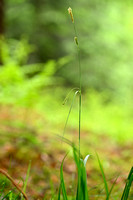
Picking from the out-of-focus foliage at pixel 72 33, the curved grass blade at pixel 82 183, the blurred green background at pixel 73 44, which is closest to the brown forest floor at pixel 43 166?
the curved grass blade at pixel 82 183

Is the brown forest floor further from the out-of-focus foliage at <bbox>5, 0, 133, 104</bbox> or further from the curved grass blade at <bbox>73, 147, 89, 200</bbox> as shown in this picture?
the out-of-focus foliage at <bbox>5, 0, 133, 104</bbox>

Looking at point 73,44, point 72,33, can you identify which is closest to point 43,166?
point 73,44

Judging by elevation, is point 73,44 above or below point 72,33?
below

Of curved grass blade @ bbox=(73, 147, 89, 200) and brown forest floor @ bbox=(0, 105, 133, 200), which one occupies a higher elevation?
curved grass blade @ bbox=(73, 147, 89, 200)

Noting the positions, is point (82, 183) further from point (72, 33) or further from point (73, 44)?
point (72, 33)

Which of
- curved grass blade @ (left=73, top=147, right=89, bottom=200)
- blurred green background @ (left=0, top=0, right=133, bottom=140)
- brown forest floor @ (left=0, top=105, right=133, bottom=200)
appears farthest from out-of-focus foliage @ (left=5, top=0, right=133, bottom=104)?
curved grass blade @ (left=73, top=147, right=89, bottom=200)

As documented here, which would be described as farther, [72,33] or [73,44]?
[72,33]

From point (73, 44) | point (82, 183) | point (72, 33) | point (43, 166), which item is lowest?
point (43, 166)

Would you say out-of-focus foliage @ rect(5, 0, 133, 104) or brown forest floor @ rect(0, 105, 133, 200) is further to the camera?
out-of-focus foliage @ rect(5, 0, 133, 104)

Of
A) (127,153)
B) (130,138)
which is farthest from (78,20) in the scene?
(127,153)

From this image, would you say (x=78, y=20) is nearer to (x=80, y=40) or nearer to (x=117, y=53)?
(x=80, y=40)

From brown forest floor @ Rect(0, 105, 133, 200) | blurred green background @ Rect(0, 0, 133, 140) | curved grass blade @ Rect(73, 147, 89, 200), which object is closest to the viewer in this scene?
curved grass blade @ Rect(73, 147, 89, 200)
